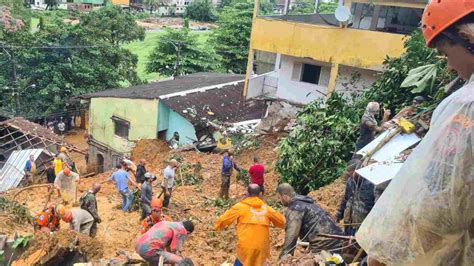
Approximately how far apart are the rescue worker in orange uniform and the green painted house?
10505 mm

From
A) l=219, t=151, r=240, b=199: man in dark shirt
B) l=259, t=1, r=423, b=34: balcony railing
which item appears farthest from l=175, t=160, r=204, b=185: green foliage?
l=259, t=1, r=423, b=34: balcony railing

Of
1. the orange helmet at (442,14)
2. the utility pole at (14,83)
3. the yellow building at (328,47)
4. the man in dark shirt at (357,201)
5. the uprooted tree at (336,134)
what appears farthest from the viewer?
the utility pole at (14,83)

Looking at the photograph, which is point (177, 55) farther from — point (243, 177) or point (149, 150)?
point (243, 177)

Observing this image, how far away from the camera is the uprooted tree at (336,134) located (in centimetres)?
1098

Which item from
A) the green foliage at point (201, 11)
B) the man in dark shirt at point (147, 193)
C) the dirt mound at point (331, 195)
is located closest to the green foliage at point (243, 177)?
the man in dark shirt at point (147, 193)

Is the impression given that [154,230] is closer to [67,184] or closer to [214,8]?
[67,184]

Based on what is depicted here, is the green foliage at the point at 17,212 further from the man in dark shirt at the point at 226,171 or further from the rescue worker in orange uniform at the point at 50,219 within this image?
the man in dark shirt at the point at 226,171

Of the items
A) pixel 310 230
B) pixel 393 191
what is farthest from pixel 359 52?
pixel 393 191

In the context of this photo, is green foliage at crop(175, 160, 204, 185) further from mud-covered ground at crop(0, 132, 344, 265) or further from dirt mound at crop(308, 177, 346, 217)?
dirt mound at crop(308, 177, 346, 217)

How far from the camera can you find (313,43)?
1480cm

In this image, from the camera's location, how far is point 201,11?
69.0 metres

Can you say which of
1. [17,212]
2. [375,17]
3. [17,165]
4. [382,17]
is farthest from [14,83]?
[382,17]

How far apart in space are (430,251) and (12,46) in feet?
93.2

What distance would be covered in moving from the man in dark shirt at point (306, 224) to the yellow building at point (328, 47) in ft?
29.3
